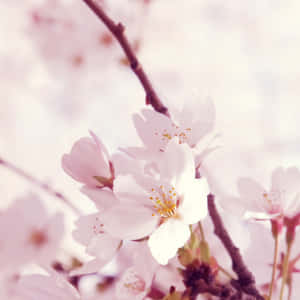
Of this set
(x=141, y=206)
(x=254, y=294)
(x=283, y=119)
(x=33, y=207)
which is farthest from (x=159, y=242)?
(x=283, y=119)

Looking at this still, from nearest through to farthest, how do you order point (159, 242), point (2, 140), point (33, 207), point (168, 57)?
point (159, 242) → point (33, 207) → point (2, 140) → point (168, 57)

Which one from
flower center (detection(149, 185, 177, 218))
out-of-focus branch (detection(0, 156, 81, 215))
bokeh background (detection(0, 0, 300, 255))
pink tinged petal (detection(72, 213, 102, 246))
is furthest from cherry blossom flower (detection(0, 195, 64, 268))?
flower center (detection(149, 185, 177, 218))

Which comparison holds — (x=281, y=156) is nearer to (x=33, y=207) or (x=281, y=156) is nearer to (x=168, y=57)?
(x=168, y=57)

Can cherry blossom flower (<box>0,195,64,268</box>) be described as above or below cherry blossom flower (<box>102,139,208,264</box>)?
below

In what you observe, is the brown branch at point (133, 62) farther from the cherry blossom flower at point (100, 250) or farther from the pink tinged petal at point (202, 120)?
the cherry blossom flower at point (100, 250)

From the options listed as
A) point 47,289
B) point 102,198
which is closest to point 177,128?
point 102,198

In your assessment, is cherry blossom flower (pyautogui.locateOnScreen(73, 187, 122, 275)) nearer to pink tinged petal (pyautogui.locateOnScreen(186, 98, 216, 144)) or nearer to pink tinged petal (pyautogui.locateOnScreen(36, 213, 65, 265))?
pink tinged petal (pyautogui.locateOnScreen(186, 98, 216, 144))
